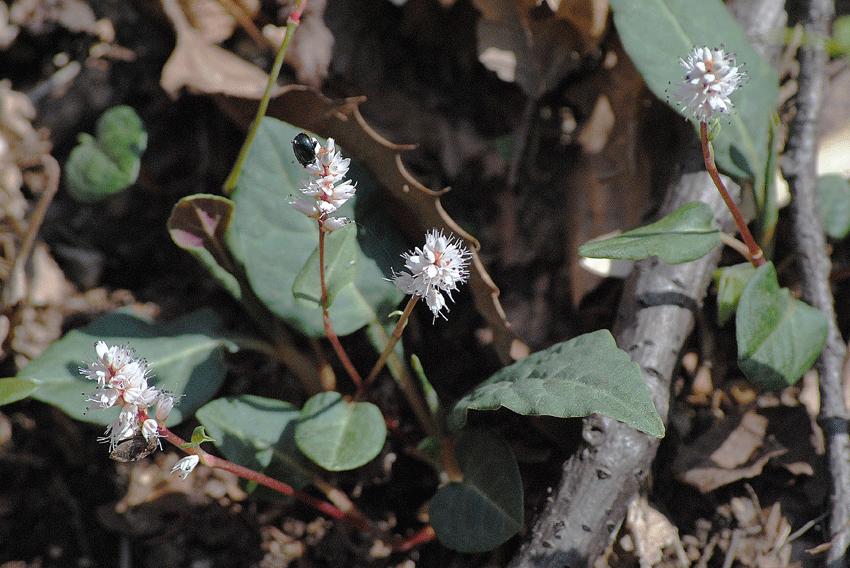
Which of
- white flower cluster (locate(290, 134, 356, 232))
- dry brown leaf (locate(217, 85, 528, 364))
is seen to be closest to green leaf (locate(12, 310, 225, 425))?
dry brown leaf (locate(217, 85, 528, 364))

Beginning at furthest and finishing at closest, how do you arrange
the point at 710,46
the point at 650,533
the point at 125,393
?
the point at 710,46, the point at 650,533, the point at 125,393

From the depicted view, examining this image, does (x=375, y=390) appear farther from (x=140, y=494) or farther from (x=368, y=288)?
(x=140, y=494)

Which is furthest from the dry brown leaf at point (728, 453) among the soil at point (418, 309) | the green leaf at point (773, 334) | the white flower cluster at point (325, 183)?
the white flower cluster at point (325, 183)

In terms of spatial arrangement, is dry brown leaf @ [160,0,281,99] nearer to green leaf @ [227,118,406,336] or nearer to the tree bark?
green leaf @ [227,118,406,336]

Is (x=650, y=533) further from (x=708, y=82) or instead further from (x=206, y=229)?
(x=206, y=229)

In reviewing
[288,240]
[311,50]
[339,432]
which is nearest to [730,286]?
[339,432]

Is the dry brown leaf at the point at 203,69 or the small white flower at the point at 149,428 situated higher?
the dry brown leaf at the point at 203,69

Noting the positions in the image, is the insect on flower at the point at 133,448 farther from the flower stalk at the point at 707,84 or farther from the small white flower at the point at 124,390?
the flower stalk at the point at 707,84
